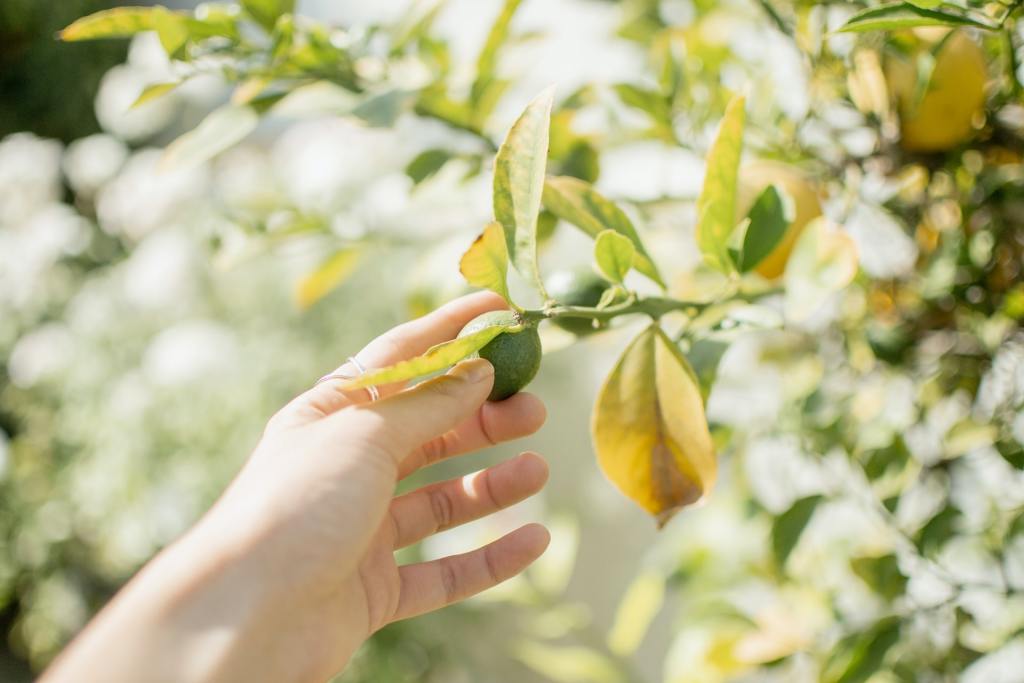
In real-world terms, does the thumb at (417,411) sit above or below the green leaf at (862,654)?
above

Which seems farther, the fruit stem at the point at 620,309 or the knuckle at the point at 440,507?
the knuckle at the point at 440,507

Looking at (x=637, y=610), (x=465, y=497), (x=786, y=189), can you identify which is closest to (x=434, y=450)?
(x=465, y=497)

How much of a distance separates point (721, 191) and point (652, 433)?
0.11 m

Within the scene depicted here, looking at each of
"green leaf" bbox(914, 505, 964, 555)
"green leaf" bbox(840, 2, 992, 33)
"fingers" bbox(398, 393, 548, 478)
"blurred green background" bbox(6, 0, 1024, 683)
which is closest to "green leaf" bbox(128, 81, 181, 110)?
"blurred green background" bbox(6, 0, 1024, 683)

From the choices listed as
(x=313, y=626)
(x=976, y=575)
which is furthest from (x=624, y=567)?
(x=313, y=626)

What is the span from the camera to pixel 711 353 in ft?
1.31

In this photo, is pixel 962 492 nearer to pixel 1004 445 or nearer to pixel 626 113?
Answer: pixel 1004 445

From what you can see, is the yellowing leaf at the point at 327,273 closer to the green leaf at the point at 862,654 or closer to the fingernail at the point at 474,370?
the fingernail at the point at 474,370

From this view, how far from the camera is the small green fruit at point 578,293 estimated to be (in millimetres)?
399

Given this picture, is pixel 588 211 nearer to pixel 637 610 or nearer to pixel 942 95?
pixel 942 95

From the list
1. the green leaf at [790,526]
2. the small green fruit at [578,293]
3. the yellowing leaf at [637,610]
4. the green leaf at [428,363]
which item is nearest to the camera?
the green leaf at [428,363]

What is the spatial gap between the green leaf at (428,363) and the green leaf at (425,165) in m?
0.21

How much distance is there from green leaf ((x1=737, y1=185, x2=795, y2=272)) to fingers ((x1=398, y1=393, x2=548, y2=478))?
119 mm

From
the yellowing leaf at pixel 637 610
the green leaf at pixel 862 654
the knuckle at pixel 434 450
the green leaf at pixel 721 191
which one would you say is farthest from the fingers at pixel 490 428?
the yellowing leaf at pixel 637 610
